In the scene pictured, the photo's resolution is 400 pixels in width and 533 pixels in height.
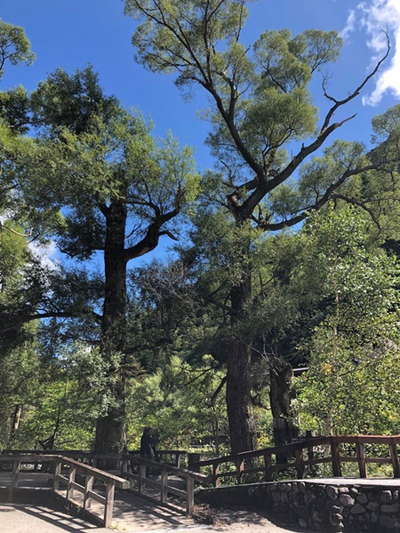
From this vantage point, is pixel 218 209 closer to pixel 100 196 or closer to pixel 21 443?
pixel 100 196

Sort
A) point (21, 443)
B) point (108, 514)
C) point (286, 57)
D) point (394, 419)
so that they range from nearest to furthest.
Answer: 1. point (108, 514)
2. point (394, 419)
3. point (286, 57)
4. point (21, 443)

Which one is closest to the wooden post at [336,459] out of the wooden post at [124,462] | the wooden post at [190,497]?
the wooden post at [190,497]

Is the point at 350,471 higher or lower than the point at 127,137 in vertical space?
lower

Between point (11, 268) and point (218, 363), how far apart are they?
7763mm

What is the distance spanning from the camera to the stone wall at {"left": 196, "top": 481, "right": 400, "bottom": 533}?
6.07 m

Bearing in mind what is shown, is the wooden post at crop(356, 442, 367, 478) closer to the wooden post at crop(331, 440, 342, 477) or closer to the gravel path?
the wooden post at crop(331, 440, 342, 477)

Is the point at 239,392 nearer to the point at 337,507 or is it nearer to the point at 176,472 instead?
the point at 176,472

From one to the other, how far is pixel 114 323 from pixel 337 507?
23.1ft

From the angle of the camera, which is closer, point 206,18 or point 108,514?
point 108,514

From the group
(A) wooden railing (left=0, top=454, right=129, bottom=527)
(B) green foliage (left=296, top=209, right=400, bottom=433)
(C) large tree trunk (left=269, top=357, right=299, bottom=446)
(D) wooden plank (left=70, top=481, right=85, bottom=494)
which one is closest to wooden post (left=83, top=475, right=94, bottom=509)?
(A) wooden railing (left=0, top=454, right=129, bottom=527)

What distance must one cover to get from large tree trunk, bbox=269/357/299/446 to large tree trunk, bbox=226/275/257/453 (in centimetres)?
110

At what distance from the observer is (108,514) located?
6227 mm

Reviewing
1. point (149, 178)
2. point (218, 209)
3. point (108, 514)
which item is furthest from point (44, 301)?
point (108, 514)

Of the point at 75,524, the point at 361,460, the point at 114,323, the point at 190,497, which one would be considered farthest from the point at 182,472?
the point at 114,323
